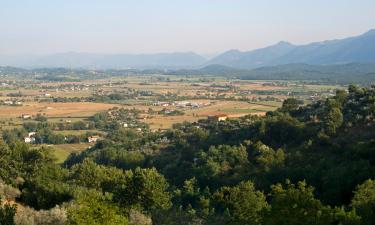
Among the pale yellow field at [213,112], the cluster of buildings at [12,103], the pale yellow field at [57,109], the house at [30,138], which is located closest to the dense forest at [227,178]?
the house at [30,138]

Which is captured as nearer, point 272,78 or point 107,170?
point 107,170

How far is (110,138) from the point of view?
69125 mm

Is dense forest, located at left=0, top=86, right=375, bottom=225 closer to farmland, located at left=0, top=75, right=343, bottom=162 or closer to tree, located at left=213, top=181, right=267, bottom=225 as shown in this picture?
tree, located at left=213, top=181, right=267, bottom=225

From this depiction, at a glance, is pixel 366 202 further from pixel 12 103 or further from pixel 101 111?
pixel 12 103

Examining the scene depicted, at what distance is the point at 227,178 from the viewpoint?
3588cm

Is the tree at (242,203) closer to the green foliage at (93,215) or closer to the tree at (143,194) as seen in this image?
the tree at (143,194)

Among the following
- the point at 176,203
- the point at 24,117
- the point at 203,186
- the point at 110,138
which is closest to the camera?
the point at 176,203

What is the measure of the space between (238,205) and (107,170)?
1076 centimetres

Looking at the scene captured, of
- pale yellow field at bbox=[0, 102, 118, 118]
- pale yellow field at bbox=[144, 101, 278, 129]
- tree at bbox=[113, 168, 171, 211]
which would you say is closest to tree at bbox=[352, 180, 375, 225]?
tree at bbox=[113, 168, 171, 211]

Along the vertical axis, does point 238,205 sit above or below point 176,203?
above

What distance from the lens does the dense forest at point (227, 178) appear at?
19.8m

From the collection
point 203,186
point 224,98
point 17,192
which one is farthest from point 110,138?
point 224,98

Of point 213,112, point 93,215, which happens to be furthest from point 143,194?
point 213,112

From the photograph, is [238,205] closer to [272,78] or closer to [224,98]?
[224,98]
